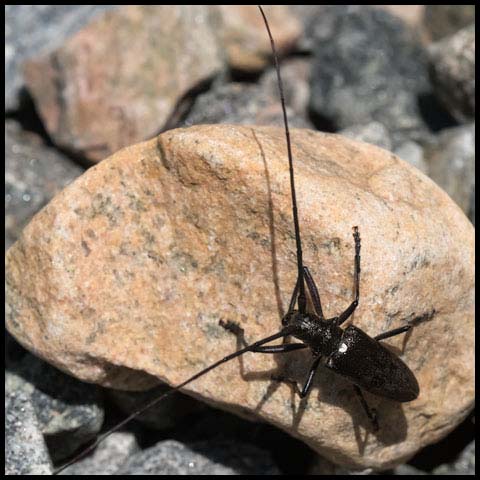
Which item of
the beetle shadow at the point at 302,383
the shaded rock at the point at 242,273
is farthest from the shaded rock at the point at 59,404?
the beetle shadow at the point at 302,383

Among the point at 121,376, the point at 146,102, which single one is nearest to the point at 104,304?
the point at 121,376

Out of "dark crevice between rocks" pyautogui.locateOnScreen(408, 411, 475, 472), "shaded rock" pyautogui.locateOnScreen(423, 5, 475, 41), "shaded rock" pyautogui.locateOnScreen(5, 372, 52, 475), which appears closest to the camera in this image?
"shaded rock" pyautogui.locateOnScreen(5, 372, 52, 475)

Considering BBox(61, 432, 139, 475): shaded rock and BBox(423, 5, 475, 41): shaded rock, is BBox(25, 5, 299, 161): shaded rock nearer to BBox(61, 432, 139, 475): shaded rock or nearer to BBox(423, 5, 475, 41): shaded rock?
BBox(61, 432, 139, 475): shaded rock

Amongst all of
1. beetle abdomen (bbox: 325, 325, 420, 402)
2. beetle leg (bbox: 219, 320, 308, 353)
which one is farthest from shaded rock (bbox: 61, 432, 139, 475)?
beetle abdomen (bbox: 325, 325, 420, 402)

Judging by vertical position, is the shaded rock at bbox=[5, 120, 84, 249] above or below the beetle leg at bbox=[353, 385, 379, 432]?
above

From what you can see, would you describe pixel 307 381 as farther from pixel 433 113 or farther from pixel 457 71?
pixel 433 113

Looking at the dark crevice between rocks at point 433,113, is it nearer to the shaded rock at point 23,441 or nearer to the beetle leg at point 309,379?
the beetle leg at point 309,379

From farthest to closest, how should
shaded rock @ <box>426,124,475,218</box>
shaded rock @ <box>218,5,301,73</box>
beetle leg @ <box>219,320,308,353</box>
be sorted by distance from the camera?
shaded rock @ <box>218,5,301,73</box>, shaded rock @ <box>426,124,475,218</box>, beetle leg @ <box>219,320,308,353</box>
